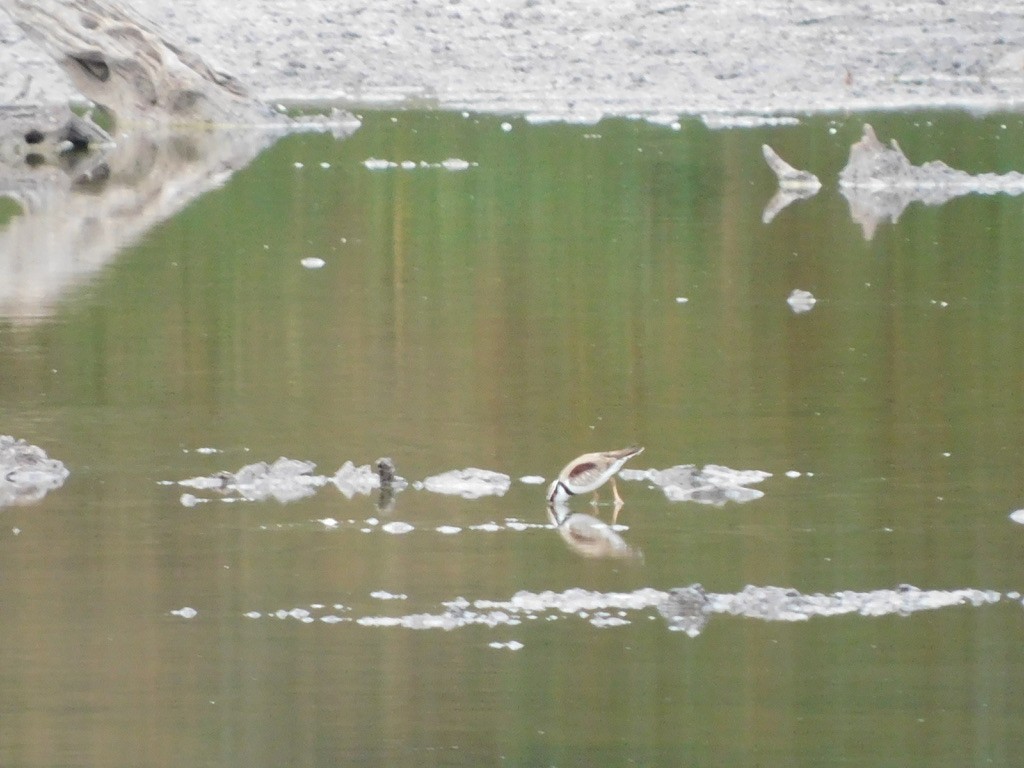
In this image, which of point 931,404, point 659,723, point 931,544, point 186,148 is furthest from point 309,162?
point 659,723

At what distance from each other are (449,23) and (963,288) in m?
18.8

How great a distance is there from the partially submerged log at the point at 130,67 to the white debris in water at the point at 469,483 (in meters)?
14.6

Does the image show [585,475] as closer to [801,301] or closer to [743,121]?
[801,301]

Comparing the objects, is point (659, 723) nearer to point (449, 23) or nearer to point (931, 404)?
point (931, 404)

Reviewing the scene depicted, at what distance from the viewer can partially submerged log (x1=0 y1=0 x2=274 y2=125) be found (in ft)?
71.3

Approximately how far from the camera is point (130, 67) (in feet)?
74.7

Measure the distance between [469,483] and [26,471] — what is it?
1528mm

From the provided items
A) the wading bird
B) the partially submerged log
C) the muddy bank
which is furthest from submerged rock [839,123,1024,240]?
the wading bird

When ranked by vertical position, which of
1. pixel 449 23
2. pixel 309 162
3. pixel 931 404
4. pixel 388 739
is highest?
pixel 449 23

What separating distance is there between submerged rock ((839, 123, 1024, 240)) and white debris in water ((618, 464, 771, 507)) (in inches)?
391

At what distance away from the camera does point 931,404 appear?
9.10m

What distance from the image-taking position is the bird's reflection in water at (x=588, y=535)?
22.4 feet

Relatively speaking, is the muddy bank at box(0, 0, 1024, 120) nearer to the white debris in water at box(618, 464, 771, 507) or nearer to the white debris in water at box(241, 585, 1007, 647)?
the white debris in water at box(618, 464, 771, 507)

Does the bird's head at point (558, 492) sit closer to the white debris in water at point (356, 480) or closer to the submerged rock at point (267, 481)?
the white debris in water at point (356, 480)
